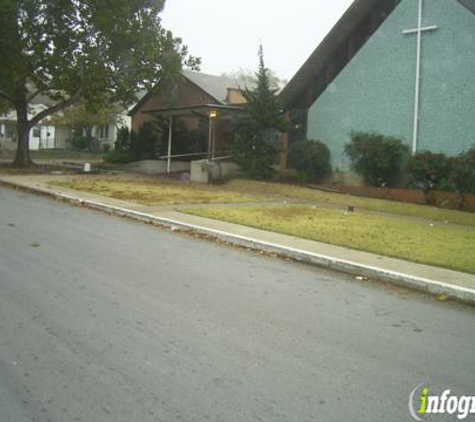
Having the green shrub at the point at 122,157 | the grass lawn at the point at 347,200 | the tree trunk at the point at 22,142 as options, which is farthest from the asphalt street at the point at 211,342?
the green shrub at the point at 122,157

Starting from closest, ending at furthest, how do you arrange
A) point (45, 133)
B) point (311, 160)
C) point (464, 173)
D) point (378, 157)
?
point (464, 173)
point (378, 157)
point (311, 160)
point (45, 133)

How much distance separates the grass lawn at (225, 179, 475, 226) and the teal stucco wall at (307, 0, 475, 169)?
2856 millimetres

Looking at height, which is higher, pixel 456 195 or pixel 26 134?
pixel 26 134

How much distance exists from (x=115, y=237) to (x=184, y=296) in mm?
4163

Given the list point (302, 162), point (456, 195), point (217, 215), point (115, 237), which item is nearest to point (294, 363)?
point (115, 237)

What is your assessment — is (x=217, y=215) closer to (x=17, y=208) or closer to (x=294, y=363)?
(x=17, y=208)

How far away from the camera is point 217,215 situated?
12898mm

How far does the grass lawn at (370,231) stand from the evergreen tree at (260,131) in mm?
6460

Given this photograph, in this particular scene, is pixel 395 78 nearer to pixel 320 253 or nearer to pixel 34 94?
pixel 320 253

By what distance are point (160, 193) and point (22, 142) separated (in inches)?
562

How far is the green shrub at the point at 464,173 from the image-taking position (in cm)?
1565

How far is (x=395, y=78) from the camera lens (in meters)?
18.9

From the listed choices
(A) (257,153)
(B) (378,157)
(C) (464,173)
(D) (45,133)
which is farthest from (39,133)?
(C) (464,173)

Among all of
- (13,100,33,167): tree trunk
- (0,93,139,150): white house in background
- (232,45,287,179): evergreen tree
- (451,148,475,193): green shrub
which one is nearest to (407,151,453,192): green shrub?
(451,148,475,193): green shrub
